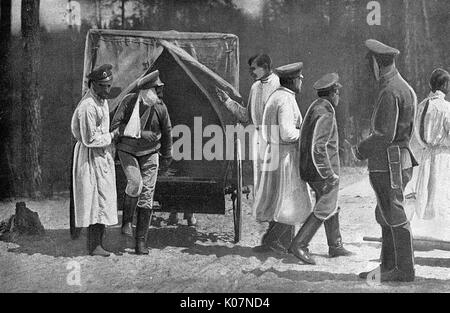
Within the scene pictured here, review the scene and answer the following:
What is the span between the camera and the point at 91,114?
Answer: 18.5 feet

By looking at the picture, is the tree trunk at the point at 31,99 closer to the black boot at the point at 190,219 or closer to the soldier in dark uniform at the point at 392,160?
the black boot at the point at 190,219

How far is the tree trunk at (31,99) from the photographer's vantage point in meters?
6.62

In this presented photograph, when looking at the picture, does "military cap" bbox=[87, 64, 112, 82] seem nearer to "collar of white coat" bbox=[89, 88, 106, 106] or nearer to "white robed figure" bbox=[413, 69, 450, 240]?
"collar of white coat" bbox=[89, 88, 106, 106]

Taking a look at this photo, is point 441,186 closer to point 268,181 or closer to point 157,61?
point 268,181

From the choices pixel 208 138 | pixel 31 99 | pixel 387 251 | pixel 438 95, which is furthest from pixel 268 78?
pixel 31 99

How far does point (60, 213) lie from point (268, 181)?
7.78ft

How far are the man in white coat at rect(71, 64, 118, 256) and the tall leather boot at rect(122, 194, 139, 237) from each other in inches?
6.1

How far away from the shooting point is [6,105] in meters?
6.69

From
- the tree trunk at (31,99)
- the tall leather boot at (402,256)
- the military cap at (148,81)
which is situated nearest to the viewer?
the tall leather boot at (402,256)

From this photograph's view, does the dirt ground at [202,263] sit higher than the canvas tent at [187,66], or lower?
lower

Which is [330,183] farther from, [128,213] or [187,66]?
[128,213]

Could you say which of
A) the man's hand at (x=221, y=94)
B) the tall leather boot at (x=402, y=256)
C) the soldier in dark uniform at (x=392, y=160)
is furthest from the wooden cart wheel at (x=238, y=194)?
the tall leather boot at (x=402, y=256)

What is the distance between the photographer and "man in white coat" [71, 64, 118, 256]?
5676 mm
